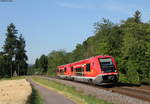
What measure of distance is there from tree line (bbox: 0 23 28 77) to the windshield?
79.8m

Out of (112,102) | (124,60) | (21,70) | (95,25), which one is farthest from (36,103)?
(21,70)

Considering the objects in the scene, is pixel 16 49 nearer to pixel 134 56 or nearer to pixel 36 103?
pixel 134 56

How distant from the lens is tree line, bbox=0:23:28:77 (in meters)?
106

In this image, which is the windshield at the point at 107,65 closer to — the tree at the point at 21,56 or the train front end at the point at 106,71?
the train front end at the point at 106,71

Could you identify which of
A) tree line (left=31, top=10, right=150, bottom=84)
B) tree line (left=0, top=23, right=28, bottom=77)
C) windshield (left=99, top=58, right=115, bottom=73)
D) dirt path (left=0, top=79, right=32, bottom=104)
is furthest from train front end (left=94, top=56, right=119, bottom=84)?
tree line (left=0, top=23, right=28, bottom=77)

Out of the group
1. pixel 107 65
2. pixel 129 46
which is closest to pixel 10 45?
pixel 129 46

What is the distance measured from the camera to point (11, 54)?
4289 inches

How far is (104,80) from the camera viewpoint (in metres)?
26.8

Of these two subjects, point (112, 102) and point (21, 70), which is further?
point (21, 70)

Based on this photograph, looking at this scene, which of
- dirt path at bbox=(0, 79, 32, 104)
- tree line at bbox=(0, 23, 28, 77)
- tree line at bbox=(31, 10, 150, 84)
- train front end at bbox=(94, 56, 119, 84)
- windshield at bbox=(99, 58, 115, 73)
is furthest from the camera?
tree line at bbox=(0, 23, 28, 77)

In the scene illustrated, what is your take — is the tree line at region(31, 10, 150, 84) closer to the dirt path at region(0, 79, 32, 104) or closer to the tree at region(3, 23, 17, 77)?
the dirt path at region(0, 79, 32, 104)

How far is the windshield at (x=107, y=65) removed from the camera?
27058 millimetres

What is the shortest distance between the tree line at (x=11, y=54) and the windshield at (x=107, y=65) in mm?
79833

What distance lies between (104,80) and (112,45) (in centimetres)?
3644
